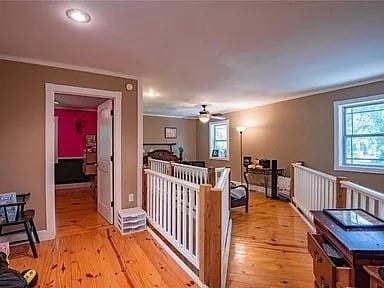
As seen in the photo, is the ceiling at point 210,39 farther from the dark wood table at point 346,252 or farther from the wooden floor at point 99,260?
the wooden floor at point 99,260

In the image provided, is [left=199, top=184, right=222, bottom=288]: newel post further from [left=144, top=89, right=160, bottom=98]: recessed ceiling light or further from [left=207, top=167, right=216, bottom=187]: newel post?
[left=144, top=89, right=160, bottom=98]: recessed ceiling light

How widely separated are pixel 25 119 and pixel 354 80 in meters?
4.99

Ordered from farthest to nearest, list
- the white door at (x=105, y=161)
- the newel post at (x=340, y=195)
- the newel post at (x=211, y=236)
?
the white door at (x=105, y=161) → the newel post at (x=340, y=195) → the newel post at (x=211, y=236)

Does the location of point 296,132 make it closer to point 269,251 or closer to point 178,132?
point 269,251

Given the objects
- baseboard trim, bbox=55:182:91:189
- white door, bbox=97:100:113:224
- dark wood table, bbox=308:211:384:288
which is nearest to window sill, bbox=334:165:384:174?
dark wood table, bbox=308:211:384:288

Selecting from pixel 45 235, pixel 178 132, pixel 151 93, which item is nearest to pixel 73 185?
pixel 151 93

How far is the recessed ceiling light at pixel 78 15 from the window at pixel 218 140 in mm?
6361

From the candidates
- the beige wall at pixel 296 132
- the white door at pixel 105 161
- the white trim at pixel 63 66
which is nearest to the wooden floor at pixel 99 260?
the white door at pixel 105 161

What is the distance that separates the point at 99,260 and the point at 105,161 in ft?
5.90

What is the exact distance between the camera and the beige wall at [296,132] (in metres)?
4.64

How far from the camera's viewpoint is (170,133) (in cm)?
907

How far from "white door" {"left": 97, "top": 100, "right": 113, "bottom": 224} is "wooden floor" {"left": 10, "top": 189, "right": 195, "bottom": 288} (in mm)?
379

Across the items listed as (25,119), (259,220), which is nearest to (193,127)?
(259,220)

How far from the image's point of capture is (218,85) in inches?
182
